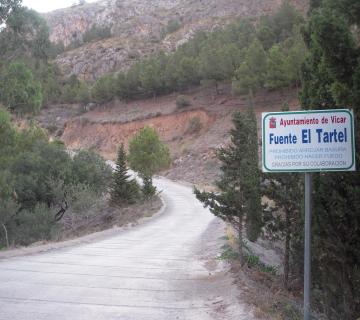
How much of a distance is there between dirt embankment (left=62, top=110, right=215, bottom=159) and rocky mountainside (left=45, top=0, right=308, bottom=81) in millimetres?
25495

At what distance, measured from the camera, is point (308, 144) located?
5.47 m

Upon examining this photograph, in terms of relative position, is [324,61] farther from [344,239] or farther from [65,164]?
[65,164]

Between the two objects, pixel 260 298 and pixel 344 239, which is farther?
pixel 260 298

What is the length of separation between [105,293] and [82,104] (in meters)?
81.2

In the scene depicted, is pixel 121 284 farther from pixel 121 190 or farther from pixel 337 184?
pixel 121 190

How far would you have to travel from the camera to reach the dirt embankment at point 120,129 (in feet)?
210

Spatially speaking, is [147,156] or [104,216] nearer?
[104,216]

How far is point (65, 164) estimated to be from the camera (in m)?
38.2

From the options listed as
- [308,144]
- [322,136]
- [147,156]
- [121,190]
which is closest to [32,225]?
[121,190]

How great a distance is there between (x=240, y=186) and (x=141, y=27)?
4834 inches

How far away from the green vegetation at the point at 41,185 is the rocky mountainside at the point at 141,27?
2425 inches

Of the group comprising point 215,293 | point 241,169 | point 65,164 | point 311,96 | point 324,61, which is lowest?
point 65,164

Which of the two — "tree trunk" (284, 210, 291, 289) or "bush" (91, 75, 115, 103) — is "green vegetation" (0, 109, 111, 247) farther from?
"bush" (91, 75, 115, 103)

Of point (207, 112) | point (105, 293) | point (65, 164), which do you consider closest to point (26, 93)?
point (105, 293)
